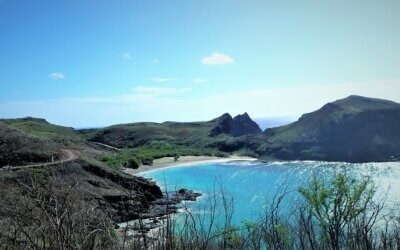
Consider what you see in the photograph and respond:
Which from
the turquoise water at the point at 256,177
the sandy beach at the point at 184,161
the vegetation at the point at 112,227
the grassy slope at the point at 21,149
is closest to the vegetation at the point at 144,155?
the sandy beach at the point at 184,161

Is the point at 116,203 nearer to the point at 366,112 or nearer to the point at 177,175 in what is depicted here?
the point at 177,175

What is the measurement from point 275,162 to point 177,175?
124 feet

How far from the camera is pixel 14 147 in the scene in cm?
7162

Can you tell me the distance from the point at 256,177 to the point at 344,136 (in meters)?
53.4

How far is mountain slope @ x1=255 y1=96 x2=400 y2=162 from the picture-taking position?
132250 mm

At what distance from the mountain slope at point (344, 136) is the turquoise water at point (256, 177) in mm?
11280

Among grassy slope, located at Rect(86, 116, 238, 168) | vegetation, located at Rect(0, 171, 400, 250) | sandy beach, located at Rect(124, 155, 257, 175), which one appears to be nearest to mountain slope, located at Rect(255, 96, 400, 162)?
sandy beach, located at Rect(124, 155, 257, 175)

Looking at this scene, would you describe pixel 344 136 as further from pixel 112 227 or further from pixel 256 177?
pixel 112 227

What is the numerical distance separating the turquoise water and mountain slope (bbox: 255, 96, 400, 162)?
11280mm

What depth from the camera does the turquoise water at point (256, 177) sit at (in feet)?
230

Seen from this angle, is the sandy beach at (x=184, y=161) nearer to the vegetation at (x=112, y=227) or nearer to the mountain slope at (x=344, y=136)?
the mountain slope at (x=344, y=136)

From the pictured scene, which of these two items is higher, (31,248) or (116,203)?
(31,248)

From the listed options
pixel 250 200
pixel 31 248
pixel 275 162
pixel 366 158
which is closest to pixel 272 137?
pixel 275 162

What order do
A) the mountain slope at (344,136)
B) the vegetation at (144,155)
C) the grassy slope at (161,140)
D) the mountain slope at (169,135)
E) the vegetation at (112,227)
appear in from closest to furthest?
the vegetation at (112,227) < the vegetation at (144,155) < the mountain slope at (344,136) < the grassy slope at (161,140) < the mountain slope at (169,135)
